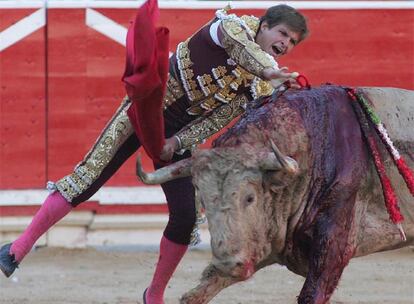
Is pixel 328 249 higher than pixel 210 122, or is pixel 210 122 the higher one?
pixel 210 122

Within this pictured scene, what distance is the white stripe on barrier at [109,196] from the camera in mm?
6117

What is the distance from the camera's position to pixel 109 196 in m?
6.20

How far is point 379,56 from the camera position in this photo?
638 cm

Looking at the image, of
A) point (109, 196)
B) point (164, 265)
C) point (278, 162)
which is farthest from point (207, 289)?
point (109, 196)

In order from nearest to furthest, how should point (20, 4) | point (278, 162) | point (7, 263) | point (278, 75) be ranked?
point (278, 162)
point (278, 75)
point (7, 263)
point (20, 4)

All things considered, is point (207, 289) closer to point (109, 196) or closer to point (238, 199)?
point (238, 199)

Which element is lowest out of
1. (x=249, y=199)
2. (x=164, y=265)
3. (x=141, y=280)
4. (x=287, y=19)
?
(x=141, y=280)

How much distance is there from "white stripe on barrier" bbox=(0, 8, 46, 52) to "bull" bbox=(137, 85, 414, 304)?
105 inches

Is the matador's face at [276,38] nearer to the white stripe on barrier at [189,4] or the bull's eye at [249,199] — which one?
the bull's eye at [249,199]

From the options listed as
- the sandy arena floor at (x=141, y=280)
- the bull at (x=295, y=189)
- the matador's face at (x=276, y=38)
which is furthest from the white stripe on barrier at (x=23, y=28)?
the bull at (x=295, y=189)

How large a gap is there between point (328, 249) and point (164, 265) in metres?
0.89

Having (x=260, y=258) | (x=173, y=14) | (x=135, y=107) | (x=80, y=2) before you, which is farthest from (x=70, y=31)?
(x=260, y=258)

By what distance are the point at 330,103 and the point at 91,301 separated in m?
1.86

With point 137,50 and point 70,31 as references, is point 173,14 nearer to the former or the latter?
point 70,31
